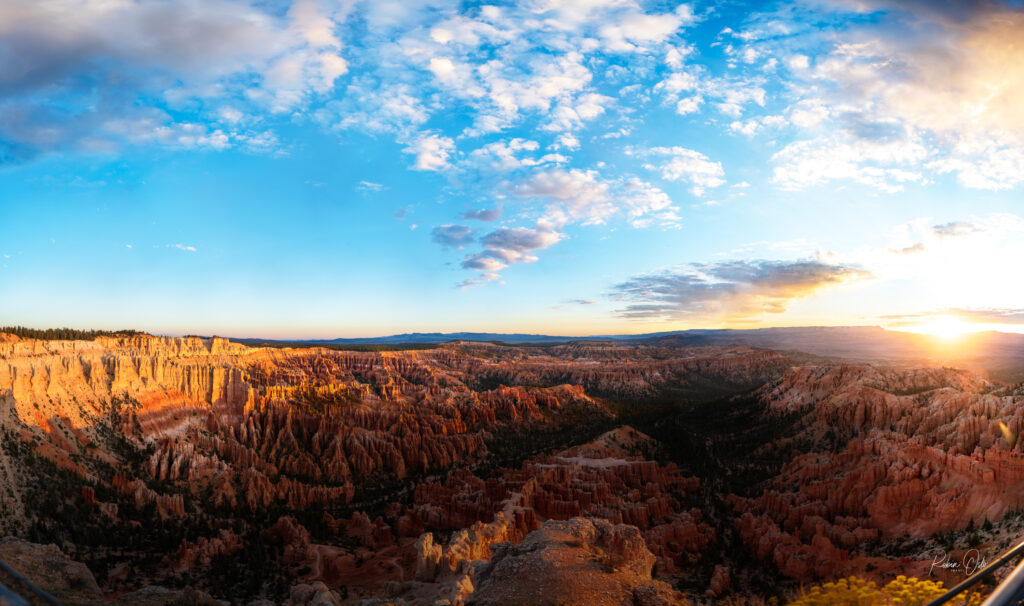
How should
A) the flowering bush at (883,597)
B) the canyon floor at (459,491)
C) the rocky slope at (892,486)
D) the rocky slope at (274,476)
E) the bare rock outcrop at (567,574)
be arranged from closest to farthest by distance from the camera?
the flowering bush at (883,597)
the bare rock outcrop at (567,574)
the canyon floor at (459,491)
the rocky slope at (892,486)
the rocky slope at (274,476)

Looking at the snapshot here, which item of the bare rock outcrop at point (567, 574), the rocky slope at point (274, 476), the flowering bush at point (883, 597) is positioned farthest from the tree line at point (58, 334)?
the flowering bush at point (883, 597)

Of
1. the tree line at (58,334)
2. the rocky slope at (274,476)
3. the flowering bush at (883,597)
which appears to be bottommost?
the rocky slope at (274,476)

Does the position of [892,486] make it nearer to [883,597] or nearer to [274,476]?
[883,597]

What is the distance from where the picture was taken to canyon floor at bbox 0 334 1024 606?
19.5 meters

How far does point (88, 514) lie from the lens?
29.8 meters

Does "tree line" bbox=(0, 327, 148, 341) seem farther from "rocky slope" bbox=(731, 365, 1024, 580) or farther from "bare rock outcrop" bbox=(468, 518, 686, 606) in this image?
"rocky slope" bbox=(731, 365, 1024, 580)

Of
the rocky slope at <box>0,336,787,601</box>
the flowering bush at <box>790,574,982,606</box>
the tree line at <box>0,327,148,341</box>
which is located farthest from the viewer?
the tree line at <box>0,327,148,341</box>

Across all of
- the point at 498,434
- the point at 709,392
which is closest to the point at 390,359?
the point at 498,434

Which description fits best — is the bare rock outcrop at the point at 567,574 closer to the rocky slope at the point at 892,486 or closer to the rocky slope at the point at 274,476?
the rocky slope at the point at 274,476

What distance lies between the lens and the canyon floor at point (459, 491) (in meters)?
19.5

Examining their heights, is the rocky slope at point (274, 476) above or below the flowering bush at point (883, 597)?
below

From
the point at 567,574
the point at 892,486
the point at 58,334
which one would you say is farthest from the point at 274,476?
the point at 892,486

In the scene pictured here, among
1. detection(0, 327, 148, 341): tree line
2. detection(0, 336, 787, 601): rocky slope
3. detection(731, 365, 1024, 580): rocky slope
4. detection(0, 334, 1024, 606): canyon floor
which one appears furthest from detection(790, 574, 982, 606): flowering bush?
detection(0, 327, 148, 341): tree line

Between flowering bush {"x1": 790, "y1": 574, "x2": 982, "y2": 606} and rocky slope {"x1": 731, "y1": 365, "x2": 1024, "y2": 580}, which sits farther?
rocky slope {"x1": 731, "y1": 365, "x2": 1024, "y2": 580}
